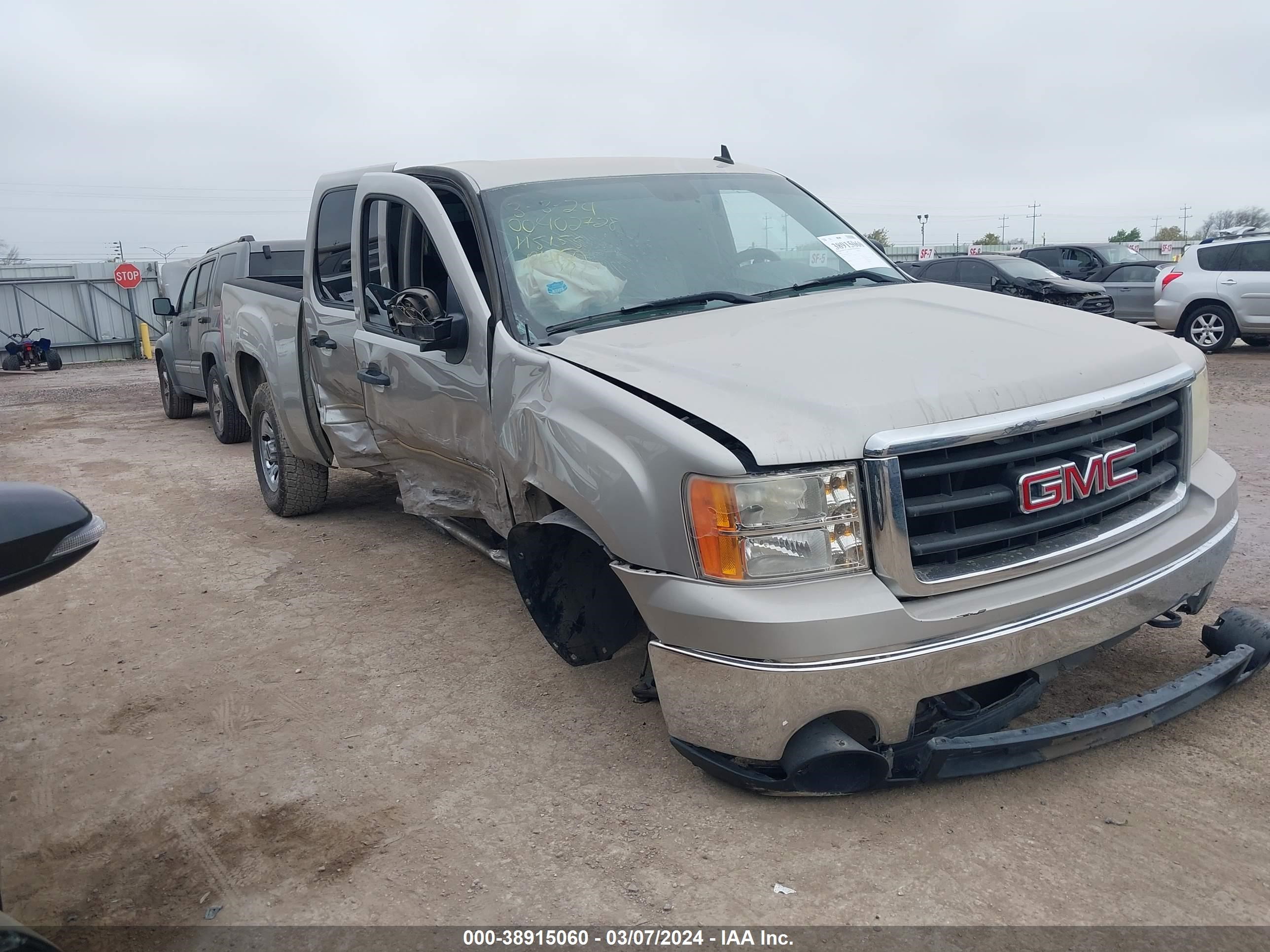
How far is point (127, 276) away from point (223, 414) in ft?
54.8

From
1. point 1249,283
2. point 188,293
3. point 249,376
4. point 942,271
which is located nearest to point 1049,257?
point 942,271

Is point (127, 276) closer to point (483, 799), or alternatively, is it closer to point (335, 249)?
point (335, 249)

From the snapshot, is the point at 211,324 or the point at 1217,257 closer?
the point at 211,324

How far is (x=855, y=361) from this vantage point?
2850 millimetres

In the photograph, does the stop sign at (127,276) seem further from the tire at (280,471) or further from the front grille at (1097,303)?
the front grille at (1097,303)

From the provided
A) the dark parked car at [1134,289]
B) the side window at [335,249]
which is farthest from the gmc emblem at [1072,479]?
the dark parked car at [1134,289]

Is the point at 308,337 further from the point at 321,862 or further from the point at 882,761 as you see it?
the point at 882,761

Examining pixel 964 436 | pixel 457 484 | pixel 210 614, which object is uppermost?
pixel 964 436

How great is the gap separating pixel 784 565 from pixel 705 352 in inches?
30.9

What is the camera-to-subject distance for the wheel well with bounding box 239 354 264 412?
6871 mm

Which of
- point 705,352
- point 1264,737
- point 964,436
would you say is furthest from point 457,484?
point 1264,737

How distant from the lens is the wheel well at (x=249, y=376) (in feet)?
22.5

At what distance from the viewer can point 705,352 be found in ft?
9.98

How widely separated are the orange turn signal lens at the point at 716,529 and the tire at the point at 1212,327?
41.3 feet
